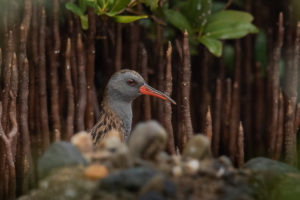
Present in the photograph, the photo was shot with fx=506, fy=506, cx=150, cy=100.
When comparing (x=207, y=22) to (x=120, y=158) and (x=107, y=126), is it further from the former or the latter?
(x=120, y=158)

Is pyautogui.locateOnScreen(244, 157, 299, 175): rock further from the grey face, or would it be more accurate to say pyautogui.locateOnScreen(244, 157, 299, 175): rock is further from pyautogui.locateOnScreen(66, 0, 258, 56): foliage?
pyautogui.locateOnScreen(66, 0, 258, 56): foliage

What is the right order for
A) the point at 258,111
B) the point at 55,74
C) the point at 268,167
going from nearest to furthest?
the point at 268,167 → the point at 55,74 → the point at 258,111

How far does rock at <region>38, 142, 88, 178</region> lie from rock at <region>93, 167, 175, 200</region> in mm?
224

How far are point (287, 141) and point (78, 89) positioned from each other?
1355 millimetres

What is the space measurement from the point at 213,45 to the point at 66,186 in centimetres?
164

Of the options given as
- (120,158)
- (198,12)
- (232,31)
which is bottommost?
(120,158)

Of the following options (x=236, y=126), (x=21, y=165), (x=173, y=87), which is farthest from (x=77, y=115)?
(x=236, y=126)

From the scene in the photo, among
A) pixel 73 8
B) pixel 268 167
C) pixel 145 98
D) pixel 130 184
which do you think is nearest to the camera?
pixel 130 184

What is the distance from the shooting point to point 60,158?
1.94 meters

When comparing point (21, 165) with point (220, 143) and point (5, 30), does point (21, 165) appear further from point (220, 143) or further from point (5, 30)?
A: point (220, 143)

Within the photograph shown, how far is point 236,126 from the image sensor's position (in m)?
3.55

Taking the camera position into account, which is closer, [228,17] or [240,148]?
[240,148]

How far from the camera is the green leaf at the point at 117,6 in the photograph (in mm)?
2830

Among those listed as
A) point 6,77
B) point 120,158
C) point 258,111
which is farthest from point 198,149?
point 258,111
